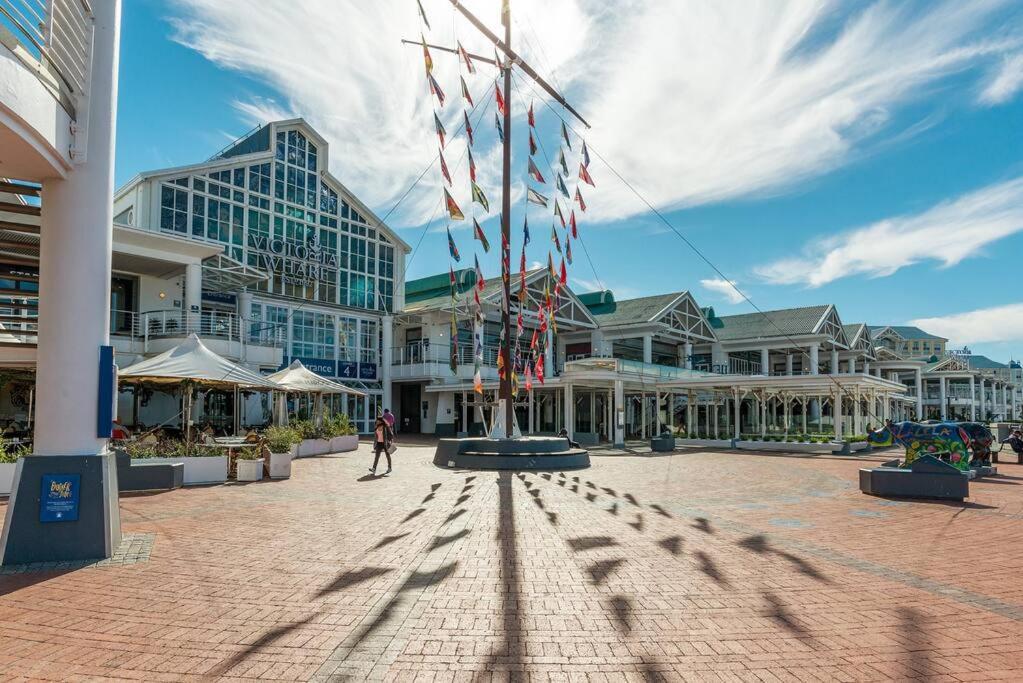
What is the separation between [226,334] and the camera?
25062mm

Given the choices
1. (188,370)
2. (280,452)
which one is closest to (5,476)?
(188,370)

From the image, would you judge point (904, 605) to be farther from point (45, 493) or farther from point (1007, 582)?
point (45, 493)

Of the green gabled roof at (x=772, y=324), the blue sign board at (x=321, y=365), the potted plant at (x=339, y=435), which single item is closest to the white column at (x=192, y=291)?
the potted plant at (x=339, y=435)

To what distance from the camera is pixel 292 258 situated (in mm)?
32344

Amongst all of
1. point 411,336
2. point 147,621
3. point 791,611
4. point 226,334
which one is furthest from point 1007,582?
point 411,336

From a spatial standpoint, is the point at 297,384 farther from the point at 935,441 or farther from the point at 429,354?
the point at 935,441

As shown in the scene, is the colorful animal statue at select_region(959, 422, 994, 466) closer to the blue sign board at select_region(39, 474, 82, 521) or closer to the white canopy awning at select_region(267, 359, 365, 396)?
the blue sign board at select_region(39, 474, 82, 521)

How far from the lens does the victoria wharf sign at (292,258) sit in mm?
31188

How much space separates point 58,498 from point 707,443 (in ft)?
81.2

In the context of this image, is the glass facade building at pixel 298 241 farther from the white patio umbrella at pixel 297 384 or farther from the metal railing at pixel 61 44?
the metal railing at pixel 61 44

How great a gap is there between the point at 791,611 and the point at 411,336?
115 feet

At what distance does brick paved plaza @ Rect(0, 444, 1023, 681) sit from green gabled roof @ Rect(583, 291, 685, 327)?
31208 millimetres

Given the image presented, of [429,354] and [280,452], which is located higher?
[429,354]

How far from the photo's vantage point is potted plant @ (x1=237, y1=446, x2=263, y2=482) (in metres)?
13.8
